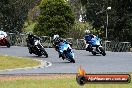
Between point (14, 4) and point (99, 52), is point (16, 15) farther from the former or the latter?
point (99, 52)

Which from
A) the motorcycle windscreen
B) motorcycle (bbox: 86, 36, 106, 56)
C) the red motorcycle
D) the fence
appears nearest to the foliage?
the fence

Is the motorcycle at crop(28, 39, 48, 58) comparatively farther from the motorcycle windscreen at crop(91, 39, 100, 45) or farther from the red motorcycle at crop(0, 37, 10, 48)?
the red motorcycle at crop(0, 37, 10, 48)

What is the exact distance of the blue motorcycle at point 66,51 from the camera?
2494 cm

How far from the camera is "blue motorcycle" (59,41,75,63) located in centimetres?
2494

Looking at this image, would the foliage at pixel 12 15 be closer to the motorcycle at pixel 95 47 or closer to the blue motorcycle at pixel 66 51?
the motorcycle at pixel 95 47

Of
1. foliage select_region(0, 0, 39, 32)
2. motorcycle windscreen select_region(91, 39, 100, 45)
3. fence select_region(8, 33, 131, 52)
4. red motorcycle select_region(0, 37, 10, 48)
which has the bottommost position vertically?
fence select_region(8, 33, 131, 52)

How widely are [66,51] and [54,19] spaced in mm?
25653

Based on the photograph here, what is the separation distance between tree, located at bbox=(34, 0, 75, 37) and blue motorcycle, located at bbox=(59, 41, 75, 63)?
23942mm

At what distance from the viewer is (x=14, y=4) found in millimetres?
52031

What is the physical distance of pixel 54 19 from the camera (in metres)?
50.9

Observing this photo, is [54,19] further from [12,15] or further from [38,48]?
[38,48]

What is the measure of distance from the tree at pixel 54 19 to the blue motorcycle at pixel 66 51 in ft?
78.6

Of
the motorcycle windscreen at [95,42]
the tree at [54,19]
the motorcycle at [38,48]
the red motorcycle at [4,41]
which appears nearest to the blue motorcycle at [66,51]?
the motorcycle at [38,48]

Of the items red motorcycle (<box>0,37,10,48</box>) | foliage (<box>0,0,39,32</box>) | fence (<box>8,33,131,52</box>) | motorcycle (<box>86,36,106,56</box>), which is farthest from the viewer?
foliage (<box>0,0,39,32</box>)
